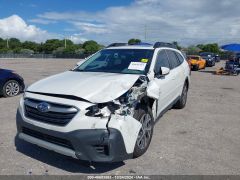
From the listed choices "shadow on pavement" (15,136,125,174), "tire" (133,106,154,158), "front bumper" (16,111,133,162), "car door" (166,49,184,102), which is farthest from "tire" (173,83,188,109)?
"front bumper" (16,111,133,162)

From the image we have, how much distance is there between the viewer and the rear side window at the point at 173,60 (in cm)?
641

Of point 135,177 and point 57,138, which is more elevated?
point 57,138

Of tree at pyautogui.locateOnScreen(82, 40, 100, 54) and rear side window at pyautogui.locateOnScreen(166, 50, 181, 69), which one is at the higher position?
tree at pyautogui.locateOnScreen(82, 40, 100, 54)

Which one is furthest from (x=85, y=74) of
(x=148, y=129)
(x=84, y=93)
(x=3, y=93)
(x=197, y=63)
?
(x=197, y=63)

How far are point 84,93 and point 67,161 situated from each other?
1.21 metres

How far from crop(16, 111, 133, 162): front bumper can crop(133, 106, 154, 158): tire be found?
46 cm

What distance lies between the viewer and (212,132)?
5824 millimetres

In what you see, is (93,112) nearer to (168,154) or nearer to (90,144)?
(90,144)

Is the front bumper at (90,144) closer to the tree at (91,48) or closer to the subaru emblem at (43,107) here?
the subaru emblem at (43,107)

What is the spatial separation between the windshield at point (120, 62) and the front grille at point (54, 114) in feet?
5.28

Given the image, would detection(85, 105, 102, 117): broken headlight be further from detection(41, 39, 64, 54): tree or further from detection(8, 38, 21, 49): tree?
detection(8, 38, 21, 49): tree

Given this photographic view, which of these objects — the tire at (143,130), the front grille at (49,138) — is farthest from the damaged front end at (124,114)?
the front grille at (49,138)

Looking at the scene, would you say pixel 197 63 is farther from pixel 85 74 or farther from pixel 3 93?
pixel 85 74

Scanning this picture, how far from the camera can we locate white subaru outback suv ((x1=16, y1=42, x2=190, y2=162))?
3580 mm
